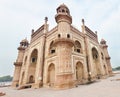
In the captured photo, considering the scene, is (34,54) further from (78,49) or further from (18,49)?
(78,49)

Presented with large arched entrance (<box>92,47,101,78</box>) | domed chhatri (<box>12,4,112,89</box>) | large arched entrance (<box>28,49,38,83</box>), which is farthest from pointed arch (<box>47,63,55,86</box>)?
large arched entrance (<box>92,47,101,78</box>)

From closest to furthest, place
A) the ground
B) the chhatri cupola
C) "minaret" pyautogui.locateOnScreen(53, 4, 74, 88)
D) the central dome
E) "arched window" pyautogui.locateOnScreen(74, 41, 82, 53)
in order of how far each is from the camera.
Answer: the ground, "minaret" pyautogui.locateOnScreen(53, 4, 74, 88), the chhatri cupola, the central dome, "arched window" pyautogui.locateOnScreen(74, 41, 82, 53)

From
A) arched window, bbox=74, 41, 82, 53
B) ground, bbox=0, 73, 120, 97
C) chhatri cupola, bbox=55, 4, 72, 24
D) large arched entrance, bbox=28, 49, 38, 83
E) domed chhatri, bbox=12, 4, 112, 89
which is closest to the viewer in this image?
ground, bbox=0, 73, 120, 97

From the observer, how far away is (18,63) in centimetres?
2898

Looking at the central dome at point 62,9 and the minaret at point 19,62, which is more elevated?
the central dome at point 62,9

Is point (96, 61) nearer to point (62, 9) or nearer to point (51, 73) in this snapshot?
point (51, 73)

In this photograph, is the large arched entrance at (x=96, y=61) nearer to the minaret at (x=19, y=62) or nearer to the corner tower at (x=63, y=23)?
the corner tower at (x=63, y=23)

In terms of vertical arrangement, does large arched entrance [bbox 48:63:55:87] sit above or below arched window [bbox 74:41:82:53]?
below

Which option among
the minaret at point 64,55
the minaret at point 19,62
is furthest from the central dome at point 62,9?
the minaret at point 19,62

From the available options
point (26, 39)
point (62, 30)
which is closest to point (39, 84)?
point (62, 30)

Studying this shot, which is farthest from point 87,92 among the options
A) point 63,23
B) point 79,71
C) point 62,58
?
point 63,23

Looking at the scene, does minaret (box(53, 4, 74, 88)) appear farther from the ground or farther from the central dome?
the central dome

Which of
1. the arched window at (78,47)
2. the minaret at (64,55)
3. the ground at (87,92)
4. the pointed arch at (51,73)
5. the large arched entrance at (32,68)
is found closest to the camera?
the ground at (87,92)

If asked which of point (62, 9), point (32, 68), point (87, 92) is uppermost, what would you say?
point (62, 9)
